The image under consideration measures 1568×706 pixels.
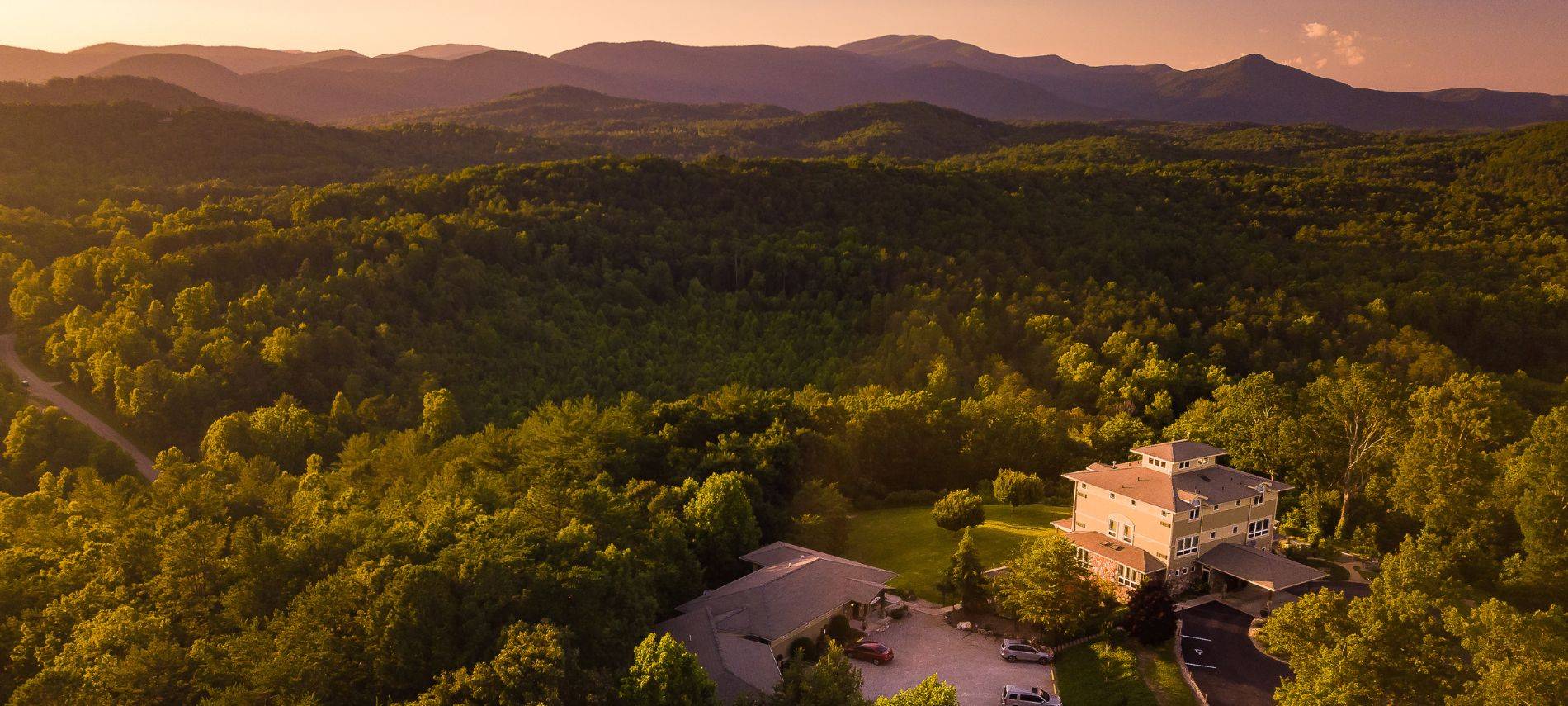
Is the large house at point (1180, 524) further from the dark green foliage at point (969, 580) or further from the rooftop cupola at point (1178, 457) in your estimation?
the dark green foliage at point (969, 580)

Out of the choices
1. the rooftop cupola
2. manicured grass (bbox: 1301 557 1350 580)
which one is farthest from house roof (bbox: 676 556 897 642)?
manicured grass (bbox: 1301 557 1350 580)

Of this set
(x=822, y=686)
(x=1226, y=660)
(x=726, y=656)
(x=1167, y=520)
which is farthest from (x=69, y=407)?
(x=1226, y=660)

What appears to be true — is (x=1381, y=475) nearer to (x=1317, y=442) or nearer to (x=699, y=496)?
(x=1317, y=442)

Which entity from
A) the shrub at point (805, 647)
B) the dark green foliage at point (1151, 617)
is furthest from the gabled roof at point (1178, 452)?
the shrub at point (805, 647)

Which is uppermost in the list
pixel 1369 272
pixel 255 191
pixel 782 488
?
pixel 255 191

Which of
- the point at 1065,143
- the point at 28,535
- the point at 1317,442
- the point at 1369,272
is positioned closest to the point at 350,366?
the point at 28,535

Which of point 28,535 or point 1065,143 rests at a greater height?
point 1065,143
